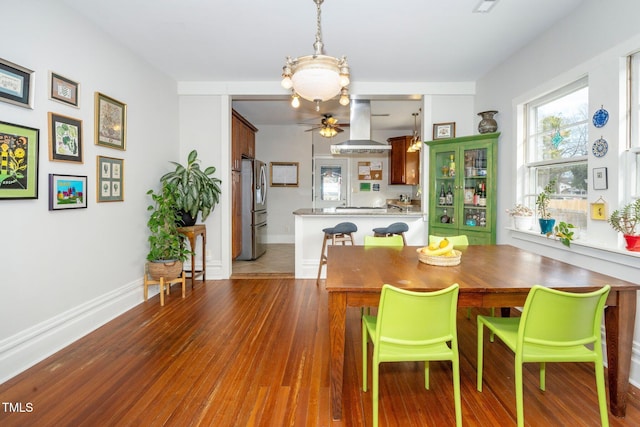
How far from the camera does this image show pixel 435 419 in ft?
5.54

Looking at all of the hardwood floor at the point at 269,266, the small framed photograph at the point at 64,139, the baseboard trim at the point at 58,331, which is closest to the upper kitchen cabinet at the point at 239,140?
the hardwood floor at the point at 269,266

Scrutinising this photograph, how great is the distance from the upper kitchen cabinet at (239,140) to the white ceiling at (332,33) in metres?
1.05

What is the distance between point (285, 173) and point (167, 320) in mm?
4821

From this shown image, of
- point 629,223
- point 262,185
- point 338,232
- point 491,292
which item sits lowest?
point 491,292

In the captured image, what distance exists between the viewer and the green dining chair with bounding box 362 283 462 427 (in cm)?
147

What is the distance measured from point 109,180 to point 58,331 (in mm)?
1335

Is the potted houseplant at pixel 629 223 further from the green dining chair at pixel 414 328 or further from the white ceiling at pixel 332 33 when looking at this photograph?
the white ceiling at pixel 332 33

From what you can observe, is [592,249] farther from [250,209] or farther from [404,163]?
[404,163]

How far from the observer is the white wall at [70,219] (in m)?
2.13

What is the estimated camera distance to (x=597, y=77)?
237cm

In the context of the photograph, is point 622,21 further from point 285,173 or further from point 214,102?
point 285,173

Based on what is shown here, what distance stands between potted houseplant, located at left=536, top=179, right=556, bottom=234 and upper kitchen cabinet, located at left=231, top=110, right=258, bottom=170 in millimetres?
3901

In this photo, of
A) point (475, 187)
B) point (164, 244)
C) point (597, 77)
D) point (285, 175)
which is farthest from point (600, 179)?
point (285, 175)

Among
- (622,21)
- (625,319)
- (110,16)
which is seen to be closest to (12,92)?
(110,16)
